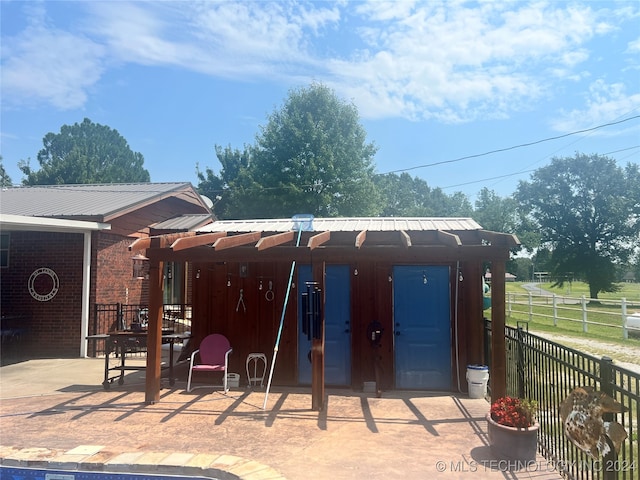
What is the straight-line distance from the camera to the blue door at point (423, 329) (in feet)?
23.0

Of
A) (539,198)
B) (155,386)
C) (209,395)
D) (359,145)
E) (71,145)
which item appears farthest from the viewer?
(71,145)

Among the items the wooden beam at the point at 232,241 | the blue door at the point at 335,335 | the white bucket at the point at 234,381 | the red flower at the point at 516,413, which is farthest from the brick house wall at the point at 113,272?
the red flower at the point at 516,413

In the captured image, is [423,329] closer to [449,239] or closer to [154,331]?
[449,239]

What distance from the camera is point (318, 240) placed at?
556cm

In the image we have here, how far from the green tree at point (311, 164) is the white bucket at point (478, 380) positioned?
1710cm

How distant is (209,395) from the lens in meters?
6.49

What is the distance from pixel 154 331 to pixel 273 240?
2.23 meters

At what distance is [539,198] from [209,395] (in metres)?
35.8

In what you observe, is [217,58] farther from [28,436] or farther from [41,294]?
[28,436]

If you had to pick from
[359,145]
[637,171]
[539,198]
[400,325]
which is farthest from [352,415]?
[637,171]

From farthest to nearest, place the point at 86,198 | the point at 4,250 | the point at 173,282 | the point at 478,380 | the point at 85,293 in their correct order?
the point at 173,282
the point at 86,198
the point at 4,250
the point at 85,293
the point at 478,380

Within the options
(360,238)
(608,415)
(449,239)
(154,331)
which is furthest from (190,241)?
(608,415)

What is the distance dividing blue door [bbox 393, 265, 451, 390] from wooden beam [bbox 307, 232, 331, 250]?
6.49ft

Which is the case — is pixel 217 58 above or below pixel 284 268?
above
